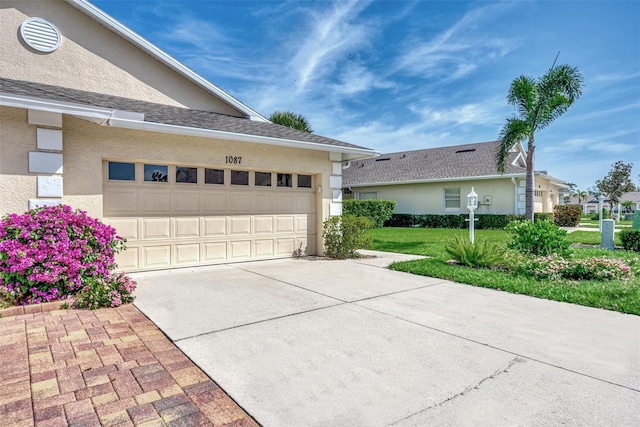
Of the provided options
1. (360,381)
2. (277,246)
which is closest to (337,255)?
(277,246)

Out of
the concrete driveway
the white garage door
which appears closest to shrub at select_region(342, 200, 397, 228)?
the white garage door

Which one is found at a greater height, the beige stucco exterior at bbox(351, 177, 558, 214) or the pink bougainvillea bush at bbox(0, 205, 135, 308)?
the beige stucco exterior at bbox(351, 177, 558, 214)

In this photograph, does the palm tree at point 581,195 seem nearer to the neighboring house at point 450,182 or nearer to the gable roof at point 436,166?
the neighboring house at point 450,182

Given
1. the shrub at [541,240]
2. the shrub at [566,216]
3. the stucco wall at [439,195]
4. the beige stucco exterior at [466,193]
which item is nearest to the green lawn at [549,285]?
the shrub at [541,240]

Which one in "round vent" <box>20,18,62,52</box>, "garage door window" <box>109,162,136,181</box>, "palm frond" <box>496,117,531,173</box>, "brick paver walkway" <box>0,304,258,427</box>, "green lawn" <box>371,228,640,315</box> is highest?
"round vent" <box>20,18,62,52</box>

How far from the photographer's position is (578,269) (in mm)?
6953

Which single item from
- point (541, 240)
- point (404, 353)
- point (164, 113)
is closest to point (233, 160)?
point (164, 113)

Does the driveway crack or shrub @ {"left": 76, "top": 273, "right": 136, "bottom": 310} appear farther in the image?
shrub @ {"left": 76, "top": 273, "right": 136, "bottom": 310}

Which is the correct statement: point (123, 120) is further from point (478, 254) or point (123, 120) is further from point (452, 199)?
point (452, 199)

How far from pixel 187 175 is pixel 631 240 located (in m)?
13.4

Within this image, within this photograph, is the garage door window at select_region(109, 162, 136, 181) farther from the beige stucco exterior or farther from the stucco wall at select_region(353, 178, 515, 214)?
the stucco wall at select_region(353, 178, 515, 214)

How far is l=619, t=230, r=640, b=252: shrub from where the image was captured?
11148 mm

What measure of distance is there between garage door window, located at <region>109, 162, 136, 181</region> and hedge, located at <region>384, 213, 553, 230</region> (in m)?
16.6

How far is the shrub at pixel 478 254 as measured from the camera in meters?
8.12
